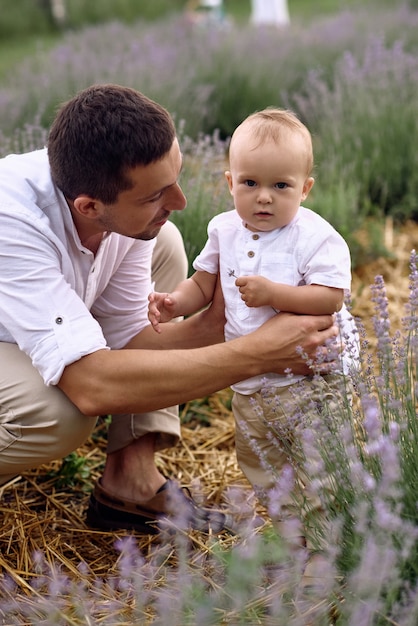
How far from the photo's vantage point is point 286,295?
2260 mm

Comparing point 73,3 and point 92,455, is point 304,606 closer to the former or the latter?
point 92,455

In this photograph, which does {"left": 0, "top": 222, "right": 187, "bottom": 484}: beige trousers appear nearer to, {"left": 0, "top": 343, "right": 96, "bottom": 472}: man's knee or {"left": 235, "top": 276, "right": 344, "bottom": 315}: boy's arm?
{"left": 0, "top": 343, "right": 96, "bottom": 472}: man's knee

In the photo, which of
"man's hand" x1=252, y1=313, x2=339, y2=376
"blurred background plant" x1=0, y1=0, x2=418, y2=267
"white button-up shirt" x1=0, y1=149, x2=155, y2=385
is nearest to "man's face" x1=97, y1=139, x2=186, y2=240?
"white button-up shirt" x1=0, y1=149, x2=155, y2=385

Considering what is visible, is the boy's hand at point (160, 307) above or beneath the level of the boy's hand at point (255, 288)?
beneath

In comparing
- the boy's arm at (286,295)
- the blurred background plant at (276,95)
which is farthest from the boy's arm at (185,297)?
the blurred background plant at (276,95)

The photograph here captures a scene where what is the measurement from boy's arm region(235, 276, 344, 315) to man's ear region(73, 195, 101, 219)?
0.44m

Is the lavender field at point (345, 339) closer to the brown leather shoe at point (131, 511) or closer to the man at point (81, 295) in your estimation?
the brown leather shoe at point (131, 511)

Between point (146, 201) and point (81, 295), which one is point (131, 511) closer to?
point (81, 295)

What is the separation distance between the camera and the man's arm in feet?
7.50

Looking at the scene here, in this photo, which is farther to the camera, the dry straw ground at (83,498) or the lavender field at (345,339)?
the dry straw ground at (83,498)

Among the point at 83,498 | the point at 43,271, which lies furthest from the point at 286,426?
the point at 83,498

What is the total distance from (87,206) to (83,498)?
1.11m

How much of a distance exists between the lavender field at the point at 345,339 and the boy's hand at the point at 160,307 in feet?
1.76

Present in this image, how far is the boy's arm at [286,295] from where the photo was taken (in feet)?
7.38
